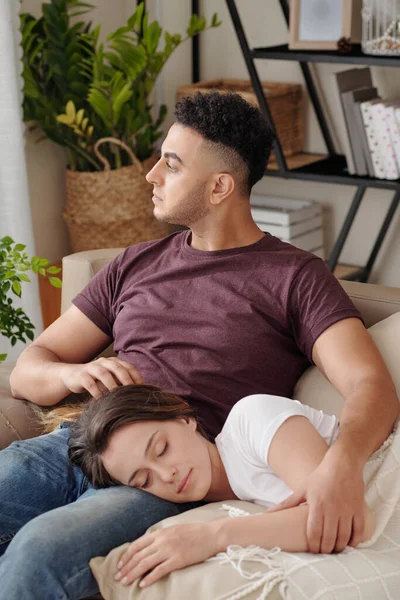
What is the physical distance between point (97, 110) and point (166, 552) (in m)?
2.15

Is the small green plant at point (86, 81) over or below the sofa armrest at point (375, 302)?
over

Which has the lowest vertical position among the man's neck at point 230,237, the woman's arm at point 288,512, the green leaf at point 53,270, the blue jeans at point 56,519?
the blue jeans at point 56,519

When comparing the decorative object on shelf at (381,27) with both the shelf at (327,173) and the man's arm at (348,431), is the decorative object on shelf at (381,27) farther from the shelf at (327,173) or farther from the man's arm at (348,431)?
the man's arm at (348,431)

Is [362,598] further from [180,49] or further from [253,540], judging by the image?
[180,49]

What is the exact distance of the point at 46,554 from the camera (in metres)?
1.36

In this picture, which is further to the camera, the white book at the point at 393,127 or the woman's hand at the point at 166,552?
the white book at the point at 393,127

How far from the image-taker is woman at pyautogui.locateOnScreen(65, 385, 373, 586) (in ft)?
4.60

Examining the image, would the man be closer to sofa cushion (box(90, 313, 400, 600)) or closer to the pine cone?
sofa cushion (box(90, 313, 400, 600))

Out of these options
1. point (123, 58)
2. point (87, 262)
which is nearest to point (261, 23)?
point (123, 58)

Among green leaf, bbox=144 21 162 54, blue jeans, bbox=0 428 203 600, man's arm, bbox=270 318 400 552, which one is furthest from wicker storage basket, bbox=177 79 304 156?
blue jeans, bbox=0 428 203 600

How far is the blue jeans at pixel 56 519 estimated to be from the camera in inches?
53.4

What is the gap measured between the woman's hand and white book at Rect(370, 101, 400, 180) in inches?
77.4

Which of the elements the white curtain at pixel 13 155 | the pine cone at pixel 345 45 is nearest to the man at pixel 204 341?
the white curtain at pixel 13 155

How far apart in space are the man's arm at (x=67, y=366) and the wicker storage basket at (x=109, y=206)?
1343 millimetres
